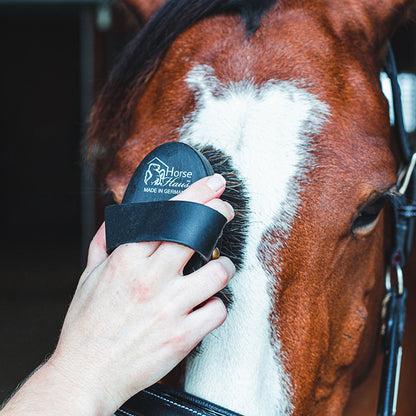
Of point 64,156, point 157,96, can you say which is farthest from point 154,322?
point 64,156

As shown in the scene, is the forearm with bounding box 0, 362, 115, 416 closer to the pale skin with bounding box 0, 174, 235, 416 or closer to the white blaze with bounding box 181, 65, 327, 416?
the pale skin with bounding box 0, 174, 235, 416

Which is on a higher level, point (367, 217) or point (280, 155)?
point (280, 155)

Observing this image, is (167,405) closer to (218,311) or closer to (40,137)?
(218,311)

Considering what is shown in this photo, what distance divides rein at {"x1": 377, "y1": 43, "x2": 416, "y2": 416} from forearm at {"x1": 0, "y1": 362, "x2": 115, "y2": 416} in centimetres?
73

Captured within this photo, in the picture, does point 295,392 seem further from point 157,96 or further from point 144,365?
point 157,96

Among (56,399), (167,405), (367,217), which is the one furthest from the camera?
(367,217)

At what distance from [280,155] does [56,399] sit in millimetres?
458

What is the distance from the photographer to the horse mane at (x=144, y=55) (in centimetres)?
87

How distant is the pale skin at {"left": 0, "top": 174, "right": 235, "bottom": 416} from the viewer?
513 mm

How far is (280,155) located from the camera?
71cm

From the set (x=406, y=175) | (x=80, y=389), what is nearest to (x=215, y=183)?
(x=80, y=389)

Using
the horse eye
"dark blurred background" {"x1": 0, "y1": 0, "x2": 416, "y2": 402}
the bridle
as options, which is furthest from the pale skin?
"dark blurred background" {"x1": 0, "y1": 0, "x2": 416, "y2": 402}

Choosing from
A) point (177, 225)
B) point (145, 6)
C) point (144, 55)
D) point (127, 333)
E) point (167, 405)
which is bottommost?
point (167, 405)

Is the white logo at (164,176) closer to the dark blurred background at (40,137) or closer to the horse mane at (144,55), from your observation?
the horse mane at (144,55)
